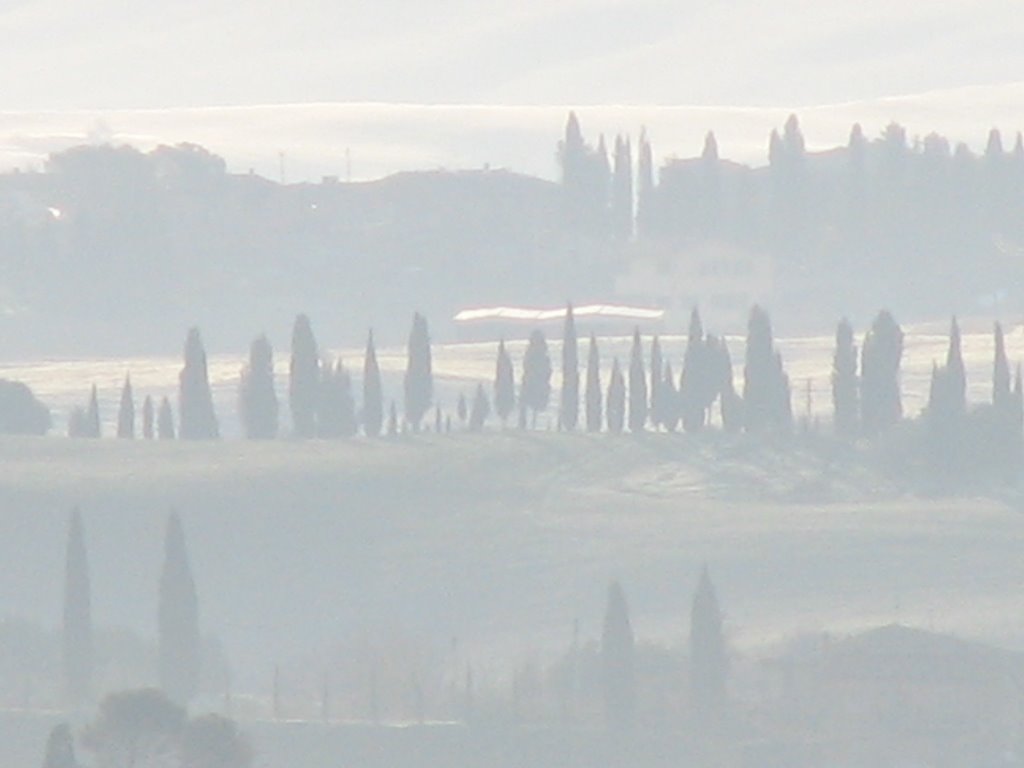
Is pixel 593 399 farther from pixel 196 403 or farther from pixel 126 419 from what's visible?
pixel 126 419

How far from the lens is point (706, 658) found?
112 m

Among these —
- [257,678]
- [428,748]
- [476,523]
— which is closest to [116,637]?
[257,678]

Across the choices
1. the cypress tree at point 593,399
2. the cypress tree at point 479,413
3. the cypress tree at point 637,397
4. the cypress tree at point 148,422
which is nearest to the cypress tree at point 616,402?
the cypress tree at point 593,399

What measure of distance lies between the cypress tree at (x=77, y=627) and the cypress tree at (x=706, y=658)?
470 inches

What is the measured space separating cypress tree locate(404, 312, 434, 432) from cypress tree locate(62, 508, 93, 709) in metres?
36.7

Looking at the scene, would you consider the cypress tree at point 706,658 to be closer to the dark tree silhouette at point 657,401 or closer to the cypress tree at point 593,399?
the dark tree silhouette at point 657,401

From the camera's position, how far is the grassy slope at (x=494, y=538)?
128 meters

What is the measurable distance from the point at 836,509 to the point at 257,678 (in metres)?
22.0

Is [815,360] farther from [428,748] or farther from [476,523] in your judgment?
[428,748]

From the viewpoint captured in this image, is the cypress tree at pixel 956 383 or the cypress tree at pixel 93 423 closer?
the cypress tree at pixel 956 383

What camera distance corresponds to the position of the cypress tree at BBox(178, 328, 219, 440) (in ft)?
493

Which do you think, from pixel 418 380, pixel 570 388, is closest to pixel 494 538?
pixel 418 380

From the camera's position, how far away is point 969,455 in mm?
146125

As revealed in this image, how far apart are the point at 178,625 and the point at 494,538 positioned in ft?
85.5
